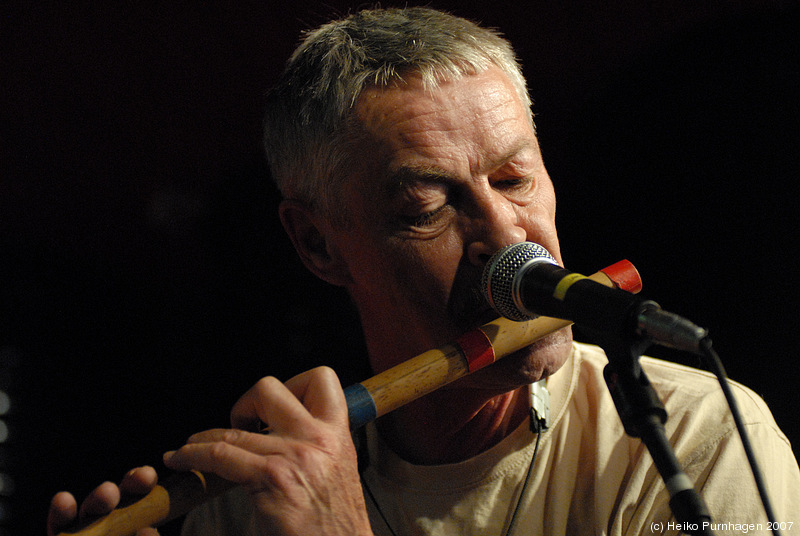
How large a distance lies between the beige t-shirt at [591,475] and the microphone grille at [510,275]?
60cm

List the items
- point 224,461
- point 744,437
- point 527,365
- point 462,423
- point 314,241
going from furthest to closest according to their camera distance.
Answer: point 314,241 < point 462,423 < point 527,365 < point 224,461 < point 744,437

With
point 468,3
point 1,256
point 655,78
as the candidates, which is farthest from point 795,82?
point 1,256

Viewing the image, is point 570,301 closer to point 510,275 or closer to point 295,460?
point 510,275

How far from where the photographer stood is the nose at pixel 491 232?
1.62 meters

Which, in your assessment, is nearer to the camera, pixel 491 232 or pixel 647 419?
pixel 647 419

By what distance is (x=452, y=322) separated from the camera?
1.68 m

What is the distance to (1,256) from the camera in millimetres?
2225

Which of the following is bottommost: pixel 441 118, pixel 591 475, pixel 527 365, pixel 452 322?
pixel 591 475

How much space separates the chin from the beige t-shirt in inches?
9.5

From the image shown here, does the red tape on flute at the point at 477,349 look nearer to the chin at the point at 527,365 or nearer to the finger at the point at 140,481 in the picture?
the chin at the point at 527,365

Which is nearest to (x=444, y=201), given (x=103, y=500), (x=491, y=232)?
(x=491, y=232)

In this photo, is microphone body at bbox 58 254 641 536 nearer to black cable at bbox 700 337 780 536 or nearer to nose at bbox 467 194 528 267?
nose at bbox 467 194 528 267

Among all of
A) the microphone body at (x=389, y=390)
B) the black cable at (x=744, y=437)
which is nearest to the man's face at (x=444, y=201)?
the microphone body at (x=389, y=390)

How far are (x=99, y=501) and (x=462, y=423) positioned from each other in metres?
0.96
